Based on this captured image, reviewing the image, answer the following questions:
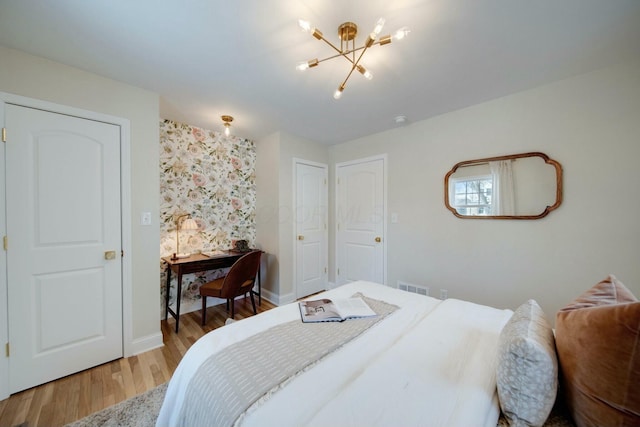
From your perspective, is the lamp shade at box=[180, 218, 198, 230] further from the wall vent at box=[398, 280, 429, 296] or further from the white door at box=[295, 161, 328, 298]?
the wall vent at box=[398, 280, 429, 296]

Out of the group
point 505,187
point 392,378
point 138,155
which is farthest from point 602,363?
point 138,155

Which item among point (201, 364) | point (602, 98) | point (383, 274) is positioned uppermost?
point (602, 98)

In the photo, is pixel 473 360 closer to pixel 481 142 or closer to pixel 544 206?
pixel 544 206

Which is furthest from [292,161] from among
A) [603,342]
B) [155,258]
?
[603,342]

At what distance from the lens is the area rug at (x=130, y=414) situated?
4.44 feet

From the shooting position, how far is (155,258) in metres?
2.15

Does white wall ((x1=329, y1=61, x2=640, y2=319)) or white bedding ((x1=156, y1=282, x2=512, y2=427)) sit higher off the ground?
white wall ((x1=329, y1=61, x2=640, y2=319))

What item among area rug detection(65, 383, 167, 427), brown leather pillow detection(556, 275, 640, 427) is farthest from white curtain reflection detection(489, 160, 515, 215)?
area rug detection(65, 383, 167, 427)

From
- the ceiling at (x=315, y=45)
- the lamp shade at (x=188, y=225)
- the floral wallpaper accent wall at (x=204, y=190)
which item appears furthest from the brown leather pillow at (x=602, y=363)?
the floral wallpaper accent wall at (x=204, y=190)

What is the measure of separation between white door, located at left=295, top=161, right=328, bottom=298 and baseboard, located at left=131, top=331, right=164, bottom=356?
1.67 meters

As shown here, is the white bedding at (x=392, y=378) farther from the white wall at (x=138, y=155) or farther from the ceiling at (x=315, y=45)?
the ceiling at (x=315, y=45)

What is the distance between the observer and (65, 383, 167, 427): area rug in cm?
135

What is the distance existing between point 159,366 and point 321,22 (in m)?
2.78

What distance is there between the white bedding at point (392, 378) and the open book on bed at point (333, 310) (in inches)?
4.9
